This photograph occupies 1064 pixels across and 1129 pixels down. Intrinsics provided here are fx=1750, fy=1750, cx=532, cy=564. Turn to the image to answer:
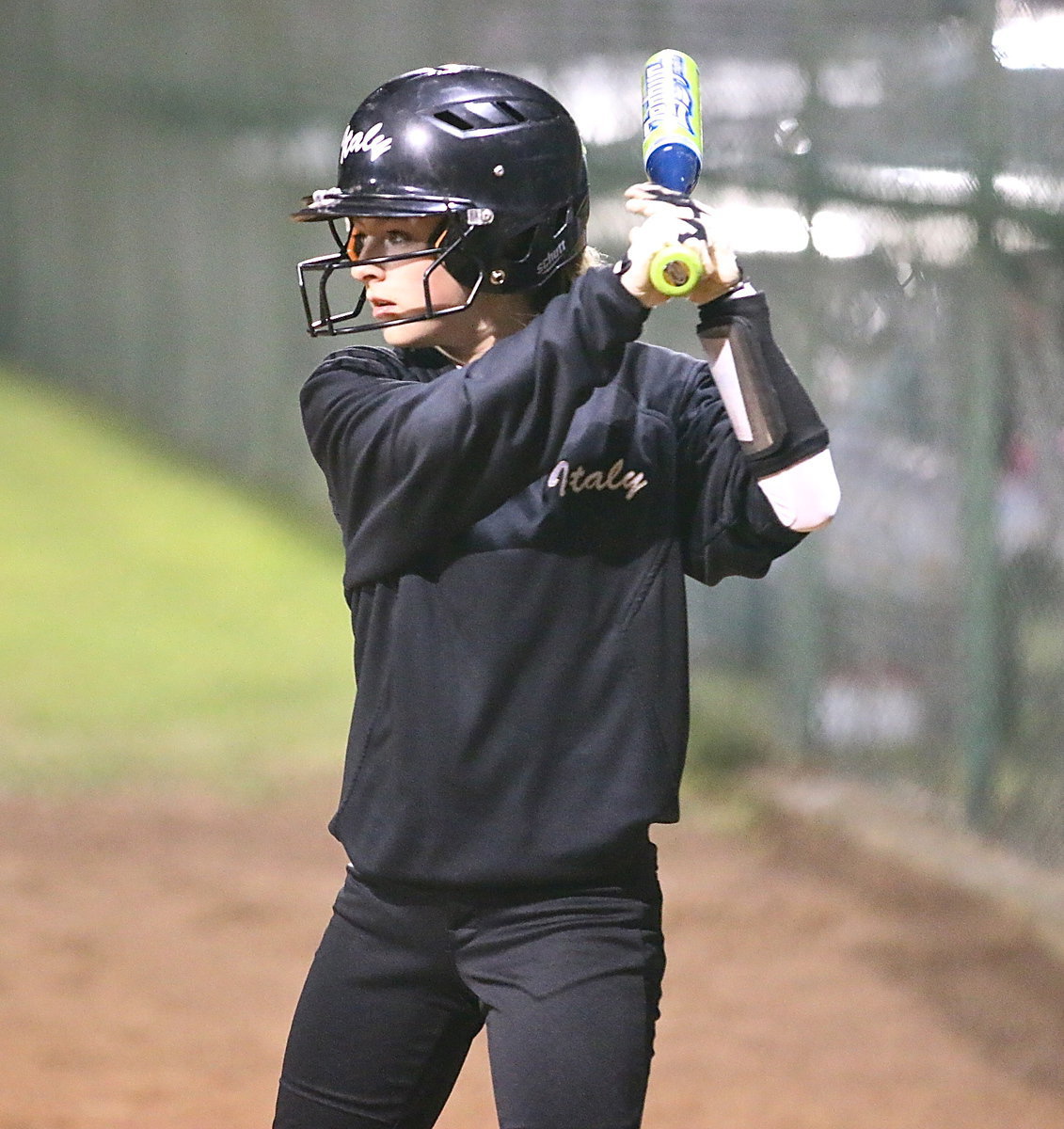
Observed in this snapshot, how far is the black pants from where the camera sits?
1.80 meters

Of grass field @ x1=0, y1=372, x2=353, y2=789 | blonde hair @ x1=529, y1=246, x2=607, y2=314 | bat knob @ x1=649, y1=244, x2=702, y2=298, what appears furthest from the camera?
grass field @ x1=0, y1=372, x2=353, y2=789

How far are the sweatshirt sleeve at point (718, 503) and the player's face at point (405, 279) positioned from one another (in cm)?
30

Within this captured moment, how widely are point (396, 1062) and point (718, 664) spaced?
3.96m

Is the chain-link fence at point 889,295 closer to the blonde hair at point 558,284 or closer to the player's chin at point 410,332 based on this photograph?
the blonde hair at point 558,284

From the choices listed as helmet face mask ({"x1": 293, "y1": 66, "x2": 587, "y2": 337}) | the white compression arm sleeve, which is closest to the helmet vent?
helmet face mask ({"x1": 293, "y1": 66, "x2": 587, "y2": 337})

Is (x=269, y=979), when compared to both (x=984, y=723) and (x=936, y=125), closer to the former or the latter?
(x=984, y=723)

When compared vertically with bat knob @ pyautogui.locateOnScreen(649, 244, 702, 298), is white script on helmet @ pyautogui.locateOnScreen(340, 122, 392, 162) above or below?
above

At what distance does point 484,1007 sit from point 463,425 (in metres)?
0.63

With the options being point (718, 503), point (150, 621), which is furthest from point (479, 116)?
point (150, 621)

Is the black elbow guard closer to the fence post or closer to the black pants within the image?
the black pants

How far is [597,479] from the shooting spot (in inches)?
74.4

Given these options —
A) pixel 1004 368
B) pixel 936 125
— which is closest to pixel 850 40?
pixel 936 125

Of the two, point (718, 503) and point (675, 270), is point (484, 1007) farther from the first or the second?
point (675, 270)

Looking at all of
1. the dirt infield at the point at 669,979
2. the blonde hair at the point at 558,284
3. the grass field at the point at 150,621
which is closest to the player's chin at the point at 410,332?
the blonde hair at the point at 558,284
